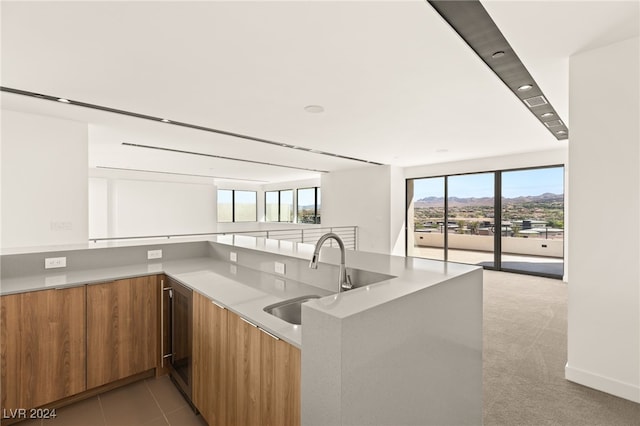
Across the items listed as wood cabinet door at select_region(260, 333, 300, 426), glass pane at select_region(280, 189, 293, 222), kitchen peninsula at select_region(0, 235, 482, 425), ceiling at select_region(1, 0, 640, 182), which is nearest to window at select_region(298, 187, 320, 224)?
glass pane at select_region(280, 189, 293, 222)

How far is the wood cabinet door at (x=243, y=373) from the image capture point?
4.58 ft

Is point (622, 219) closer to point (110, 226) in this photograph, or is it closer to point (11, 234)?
point (11, 234)

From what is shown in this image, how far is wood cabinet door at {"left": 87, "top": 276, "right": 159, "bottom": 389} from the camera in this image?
213cm

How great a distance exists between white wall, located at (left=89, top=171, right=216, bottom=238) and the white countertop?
7.16m

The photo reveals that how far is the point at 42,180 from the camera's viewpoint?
12.0ft

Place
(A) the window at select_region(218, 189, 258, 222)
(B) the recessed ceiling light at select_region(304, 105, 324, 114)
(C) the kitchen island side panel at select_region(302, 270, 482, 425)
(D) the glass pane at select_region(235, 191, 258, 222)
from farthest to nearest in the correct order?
(D) the glass pane at select_region(235, 191, 258, 222) < (A) the window at select_region(218, 189, 258, 222) < (B) the recessed ceiling light at select_region(304, 105, 324, 114) < (C) the kitchen island side panel at select_region(302, 270, 482, 425)

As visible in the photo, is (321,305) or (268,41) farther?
(268,41)

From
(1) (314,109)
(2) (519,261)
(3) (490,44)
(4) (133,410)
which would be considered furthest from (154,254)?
(2) (519,261)

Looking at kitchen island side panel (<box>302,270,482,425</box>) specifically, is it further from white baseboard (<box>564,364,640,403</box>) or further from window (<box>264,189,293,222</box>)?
window (<box>264,189,293,222</box>)

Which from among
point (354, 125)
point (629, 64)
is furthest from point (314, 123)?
point (629, 64)

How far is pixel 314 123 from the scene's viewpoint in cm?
408

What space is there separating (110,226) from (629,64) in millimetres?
10274

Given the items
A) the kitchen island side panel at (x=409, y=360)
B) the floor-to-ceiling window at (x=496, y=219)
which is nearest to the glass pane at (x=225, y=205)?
the floor-to-ceiling window at (x=496, y=219)

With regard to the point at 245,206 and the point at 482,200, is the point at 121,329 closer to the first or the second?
the point at 482,200
